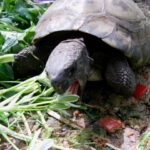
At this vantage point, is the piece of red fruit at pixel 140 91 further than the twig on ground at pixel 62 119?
Yes

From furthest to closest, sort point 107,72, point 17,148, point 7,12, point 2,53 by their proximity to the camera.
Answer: point 7,12 → point 2,53 → point 107,72 → point 17,148

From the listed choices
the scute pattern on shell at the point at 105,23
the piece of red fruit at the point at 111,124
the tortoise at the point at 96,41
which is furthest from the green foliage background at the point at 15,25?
the piece of red fruit at the point at 111,124

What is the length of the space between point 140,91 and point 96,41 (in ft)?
2.13

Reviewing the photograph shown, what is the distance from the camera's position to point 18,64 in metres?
2.88

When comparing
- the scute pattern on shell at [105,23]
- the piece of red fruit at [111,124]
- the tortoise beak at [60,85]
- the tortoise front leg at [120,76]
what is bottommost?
the piece of red fruit at [111,124]

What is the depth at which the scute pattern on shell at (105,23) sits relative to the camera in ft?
8.09

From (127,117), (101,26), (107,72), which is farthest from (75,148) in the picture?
(101,26)

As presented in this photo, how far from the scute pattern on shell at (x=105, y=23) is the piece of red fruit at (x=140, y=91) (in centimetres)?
23

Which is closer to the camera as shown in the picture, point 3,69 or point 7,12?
point 3,69

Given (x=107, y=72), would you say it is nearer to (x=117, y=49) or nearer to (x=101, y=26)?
(x=117, y=49)

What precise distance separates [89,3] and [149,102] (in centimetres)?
108

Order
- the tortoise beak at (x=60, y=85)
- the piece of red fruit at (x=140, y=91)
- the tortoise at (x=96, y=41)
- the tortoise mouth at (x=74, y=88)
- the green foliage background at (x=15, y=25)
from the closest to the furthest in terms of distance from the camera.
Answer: the tortoise beak at (x=60, y=85) < the tortoise mouth at (x=74, y=88) < the tortoise at (x=96, y=41) < the piece of red fruit at (x=140, y=91) < the green foliage background at (x=15, y=25)

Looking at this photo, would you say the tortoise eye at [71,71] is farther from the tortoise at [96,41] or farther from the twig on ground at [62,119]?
the twig on ground at [62,119]

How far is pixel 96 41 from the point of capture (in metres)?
2.62
